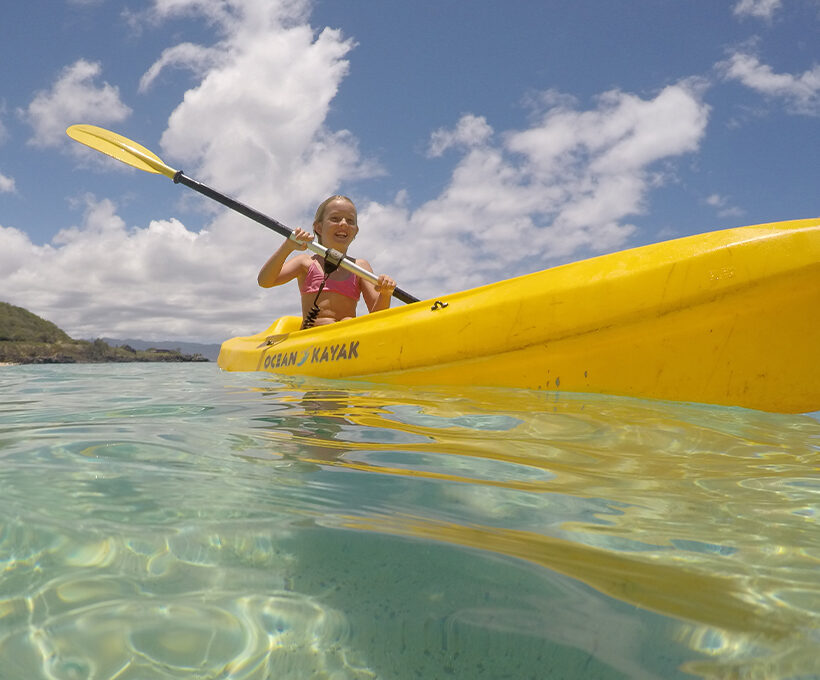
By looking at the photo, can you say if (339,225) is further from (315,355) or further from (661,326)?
(661,326)

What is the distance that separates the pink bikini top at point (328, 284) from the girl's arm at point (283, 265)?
0.15m

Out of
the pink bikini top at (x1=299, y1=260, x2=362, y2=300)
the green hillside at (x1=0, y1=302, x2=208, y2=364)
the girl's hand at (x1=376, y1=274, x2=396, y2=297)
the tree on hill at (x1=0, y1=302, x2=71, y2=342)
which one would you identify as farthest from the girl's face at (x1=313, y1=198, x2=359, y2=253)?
the tree on hill at (x1=0, y1=302, x2=71, y2=342)

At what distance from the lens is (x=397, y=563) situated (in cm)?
89

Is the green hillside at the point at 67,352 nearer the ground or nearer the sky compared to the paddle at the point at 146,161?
nearer the ground

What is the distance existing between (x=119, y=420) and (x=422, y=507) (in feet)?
5.29

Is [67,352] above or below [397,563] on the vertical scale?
above

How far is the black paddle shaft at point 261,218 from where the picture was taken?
4.73 m

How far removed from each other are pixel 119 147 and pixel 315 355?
174 inches

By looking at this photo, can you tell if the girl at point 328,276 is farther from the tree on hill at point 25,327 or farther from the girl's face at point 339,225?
the tree on hill at point 25,327

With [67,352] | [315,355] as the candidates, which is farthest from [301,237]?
[67,352]

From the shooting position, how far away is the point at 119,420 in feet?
7.05

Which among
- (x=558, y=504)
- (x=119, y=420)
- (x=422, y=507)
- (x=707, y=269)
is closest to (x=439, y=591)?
(x=422, y=507)

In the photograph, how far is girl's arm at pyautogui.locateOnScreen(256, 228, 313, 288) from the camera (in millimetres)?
4941

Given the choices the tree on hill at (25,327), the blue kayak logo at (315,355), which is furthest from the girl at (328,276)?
the tree on hill at (25,327)
